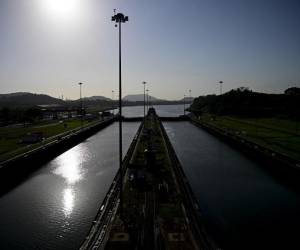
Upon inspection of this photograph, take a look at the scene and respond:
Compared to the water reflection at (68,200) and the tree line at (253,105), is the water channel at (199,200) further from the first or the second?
the tree line at (253,105)

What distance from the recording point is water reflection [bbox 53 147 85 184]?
4176cm

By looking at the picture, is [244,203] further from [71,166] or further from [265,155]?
[71,166]

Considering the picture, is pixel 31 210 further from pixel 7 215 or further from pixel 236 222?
pixel 236 222

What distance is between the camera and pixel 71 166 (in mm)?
48438

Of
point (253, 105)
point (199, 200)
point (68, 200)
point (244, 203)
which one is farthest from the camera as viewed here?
point (253, 105)

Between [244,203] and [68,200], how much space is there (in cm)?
1756

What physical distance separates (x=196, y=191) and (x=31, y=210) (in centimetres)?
1703

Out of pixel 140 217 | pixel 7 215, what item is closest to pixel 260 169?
pixel 140 217

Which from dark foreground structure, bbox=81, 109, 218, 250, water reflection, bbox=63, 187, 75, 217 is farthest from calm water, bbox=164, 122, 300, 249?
water reflection, bbox=63, 187, 75, 217

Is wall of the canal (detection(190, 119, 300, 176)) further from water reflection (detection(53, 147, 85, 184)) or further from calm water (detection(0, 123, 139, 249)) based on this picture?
water reflection (detection(53, 147, 85, 184))

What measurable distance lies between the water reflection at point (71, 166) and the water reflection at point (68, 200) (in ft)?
13.1

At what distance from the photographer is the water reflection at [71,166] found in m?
41.8

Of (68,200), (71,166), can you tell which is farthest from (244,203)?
(71,166)

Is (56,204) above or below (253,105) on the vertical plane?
below
